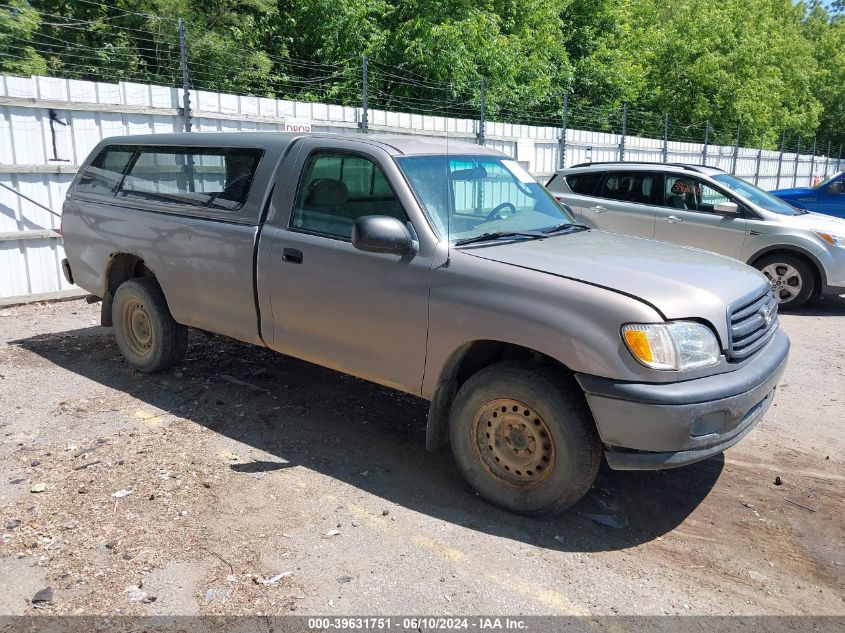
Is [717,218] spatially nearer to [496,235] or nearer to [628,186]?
[628,186]

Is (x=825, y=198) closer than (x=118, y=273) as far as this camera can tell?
No

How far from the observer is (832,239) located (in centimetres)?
882

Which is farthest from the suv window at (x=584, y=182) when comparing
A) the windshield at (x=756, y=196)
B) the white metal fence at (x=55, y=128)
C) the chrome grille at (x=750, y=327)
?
the chrome grille at (x=750, y=327)

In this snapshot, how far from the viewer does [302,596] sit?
125 inches

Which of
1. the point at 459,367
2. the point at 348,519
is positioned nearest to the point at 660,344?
the point at 459,367

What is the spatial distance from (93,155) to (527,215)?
157 inches

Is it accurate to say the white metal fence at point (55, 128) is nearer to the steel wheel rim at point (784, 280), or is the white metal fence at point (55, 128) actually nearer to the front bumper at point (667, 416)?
the front bumper at point (667, 416)

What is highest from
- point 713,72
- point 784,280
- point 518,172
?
point 713,72

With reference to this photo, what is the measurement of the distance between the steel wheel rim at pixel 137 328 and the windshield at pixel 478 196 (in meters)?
2.81

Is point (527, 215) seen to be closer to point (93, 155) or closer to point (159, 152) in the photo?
point (159, 152)

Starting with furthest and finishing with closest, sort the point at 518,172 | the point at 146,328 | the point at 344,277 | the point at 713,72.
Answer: the point at 713,72
the point at 146,328
the point at 518,172
the point at 344,277

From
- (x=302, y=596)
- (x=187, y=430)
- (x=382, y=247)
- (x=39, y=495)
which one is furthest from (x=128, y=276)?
(x=302, y=596)

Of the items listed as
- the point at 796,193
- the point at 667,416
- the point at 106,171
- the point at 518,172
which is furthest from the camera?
the point at 796,193

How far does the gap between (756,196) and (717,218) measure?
2.38 ft
